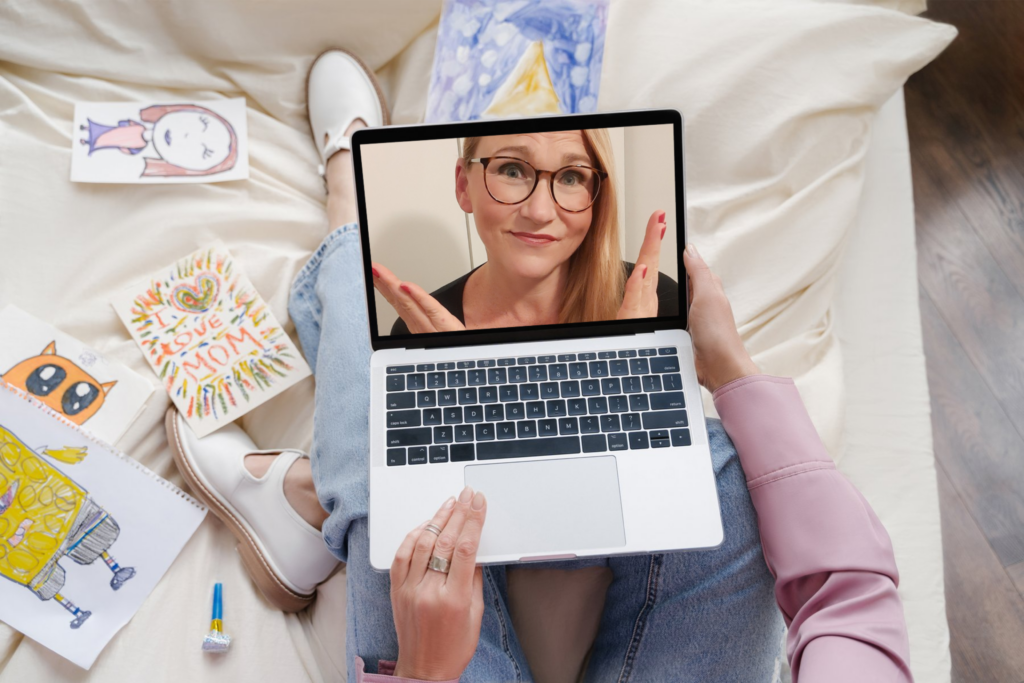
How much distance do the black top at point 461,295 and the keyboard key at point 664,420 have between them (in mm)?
108

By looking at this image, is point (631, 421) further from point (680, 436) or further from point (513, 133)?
point (513, 133)

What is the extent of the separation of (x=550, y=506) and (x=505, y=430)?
88 millimetres

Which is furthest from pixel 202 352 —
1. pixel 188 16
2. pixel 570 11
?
pixel 570 11

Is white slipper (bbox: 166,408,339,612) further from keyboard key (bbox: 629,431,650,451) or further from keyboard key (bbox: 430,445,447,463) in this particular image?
keyboard key (bbox: 629,431,650,451)

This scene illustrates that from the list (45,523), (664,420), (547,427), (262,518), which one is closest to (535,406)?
(547,427)

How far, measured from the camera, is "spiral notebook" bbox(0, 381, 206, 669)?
88 cm

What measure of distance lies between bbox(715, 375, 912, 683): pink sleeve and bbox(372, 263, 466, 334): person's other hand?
0.98ft

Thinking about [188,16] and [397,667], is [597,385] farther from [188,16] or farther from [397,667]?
[188,16]

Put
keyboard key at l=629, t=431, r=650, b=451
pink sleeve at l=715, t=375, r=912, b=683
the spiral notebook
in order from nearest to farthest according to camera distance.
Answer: pink sleeve at l=715, t=375, r=912, b=683
keyboard key at l=629, t=431, r=650, b=451
the spiral notebook

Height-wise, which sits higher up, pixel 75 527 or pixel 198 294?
pixel 198 294

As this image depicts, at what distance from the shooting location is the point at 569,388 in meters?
0.77

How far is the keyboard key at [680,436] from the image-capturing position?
745 mm

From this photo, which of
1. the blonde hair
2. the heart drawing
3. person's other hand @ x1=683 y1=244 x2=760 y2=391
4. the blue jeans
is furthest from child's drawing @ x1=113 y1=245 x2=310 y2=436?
person's other hand @ x1=683 y1=244 x2=760 y2=391

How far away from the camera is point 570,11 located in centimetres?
113
